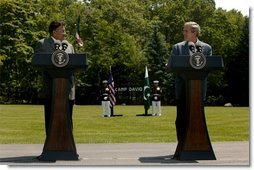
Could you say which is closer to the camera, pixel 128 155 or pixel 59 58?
pixel 59 58

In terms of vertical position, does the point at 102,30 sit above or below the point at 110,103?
above

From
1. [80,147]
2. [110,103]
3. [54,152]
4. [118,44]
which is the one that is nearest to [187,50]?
[54,152]

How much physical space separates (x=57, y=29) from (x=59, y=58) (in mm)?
671

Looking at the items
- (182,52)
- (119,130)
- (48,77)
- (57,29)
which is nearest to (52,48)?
(57,29)

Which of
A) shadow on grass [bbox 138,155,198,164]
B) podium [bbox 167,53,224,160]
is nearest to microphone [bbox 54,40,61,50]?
podium [bbox 167,53,224,160]

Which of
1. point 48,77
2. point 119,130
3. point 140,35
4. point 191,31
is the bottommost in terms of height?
point 119,130

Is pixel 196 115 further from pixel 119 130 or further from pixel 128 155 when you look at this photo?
pixel 119 130

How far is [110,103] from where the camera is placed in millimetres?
28594

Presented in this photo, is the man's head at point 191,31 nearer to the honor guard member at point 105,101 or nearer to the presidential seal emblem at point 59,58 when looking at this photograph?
the presidential seal emblem at point 59,58

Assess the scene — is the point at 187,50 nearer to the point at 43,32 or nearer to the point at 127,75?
the point at 43,32

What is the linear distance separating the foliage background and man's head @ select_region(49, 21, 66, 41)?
87.6 feet

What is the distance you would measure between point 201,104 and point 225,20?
4621 centimetres

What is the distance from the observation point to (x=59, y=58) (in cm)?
841

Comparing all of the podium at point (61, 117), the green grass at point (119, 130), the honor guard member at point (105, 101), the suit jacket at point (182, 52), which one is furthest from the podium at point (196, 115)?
the honor guard member at point (105, 101)
